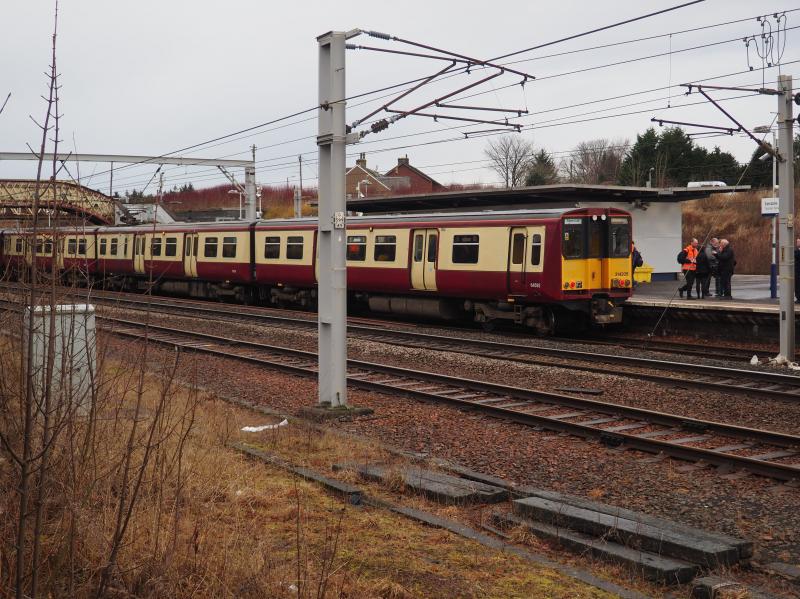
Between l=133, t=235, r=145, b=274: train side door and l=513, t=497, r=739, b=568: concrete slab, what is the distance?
29.6m

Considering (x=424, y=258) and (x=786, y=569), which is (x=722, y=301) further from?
(x=786, y=569)

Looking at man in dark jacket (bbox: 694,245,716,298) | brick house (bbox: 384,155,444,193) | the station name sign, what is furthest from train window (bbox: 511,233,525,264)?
brick house (bbox: 384,155,444,193)

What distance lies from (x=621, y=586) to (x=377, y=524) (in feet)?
6.14

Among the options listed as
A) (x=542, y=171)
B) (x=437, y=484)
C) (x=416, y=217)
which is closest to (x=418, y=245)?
(x=416, y=217)

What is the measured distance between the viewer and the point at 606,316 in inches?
797

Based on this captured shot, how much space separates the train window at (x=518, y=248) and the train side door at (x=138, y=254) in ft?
61.0

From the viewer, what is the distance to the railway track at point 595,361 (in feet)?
42.9

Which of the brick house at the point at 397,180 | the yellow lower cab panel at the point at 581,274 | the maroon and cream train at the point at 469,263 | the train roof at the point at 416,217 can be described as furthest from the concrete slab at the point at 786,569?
the brick house at the point at 397,180

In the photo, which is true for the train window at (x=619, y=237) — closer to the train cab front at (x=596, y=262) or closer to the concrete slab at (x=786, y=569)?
the train cab front at (x=596, y=262)

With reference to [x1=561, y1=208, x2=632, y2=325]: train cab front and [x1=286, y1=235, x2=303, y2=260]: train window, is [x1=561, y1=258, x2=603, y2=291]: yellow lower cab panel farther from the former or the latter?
[x1=286, y1=235, x2=303, y2=260]: train window

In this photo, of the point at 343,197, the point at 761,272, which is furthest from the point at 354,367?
the point at 761,272

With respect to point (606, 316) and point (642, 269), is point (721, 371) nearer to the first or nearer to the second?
point (606, 316)

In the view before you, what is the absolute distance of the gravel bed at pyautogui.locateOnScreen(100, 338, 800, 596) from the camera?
22.9 ft

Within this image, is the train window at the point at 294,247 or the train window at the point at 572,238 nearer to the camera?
the train window at the point at 572,238
